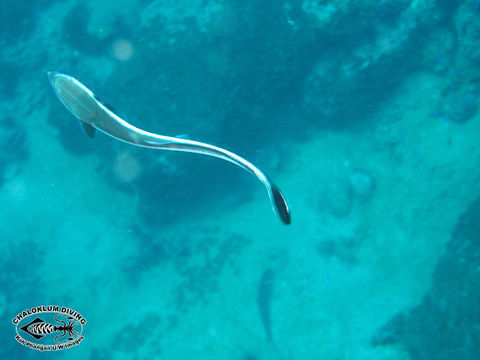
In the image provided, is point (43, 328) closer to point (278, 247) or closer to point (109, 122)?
point (109, 122)

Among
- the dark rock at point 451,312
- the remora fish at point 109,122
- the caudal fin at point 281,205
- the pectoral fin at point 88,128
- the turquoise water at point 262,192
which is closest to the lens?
the caudal fin at point 281,205

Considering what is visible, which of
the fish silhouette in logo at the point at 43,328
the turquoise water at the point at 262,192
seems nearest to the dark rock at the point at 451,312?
the turquoise water at the point at 262,192

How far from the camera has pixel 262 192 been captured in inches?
414

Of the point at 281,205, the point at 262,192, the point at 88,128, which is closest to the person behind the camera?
the point at 281,205

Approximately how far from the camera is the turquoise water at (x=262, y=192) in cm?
Result: 847

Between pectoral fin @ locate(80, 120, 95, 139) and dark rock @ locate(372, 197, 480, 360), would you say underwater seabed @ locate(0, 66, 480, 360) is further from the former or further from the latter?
pectoral fin @ locate(80, 120, 95, 139)

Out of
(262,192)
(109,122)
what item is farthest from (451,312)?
(109,122)

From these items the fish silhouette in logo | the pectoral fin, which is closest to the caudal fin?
the pectoral fin

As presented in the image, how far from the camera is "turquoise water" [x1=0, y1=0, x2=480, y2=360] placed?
27.8 feet

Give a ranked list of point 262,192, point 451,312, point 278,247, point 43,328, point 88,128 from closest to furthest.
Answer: point 88,128 → point 43,328 → point 451,312 → point 278,247 → point 262,192

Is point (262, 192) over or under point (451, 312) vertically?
over

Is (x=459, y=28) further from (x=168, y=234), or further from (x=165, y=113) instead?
(x=168, y=234)

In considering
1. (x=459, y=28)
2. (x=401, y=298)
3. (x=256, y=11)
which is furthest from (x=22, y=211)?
(x=459, y=28)

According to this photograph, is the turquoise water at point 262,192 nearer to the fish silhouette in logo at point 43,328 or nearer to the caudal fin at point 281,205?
the fish silhouette in logo at point 43,328
